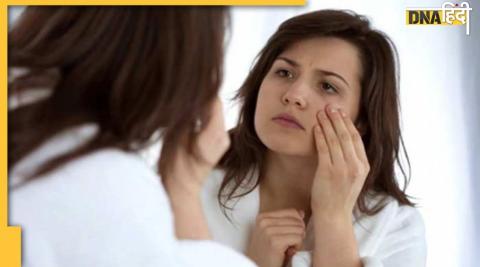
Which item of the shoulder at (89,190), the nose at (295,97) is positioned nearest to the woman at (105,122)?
the shoulder at (89,190)

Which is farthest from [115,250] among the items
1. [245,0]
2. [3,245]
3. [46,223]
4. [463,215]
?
[463,215]

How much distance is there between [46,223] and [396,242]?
1.62 ft

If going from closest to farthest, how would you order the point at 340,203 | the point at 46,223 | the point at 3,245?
the point at 46,223 → the point at 3,245 → the point at 340,203

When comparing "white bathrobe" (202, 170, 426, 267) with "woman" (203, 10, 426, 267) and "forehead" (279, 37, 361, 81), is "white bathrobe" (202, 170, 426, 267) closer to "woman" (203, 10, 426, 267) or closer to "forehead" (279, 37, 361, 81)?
"woman" (203, 10, 426, 267)

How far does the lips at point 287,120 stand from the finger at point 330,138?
3 cm

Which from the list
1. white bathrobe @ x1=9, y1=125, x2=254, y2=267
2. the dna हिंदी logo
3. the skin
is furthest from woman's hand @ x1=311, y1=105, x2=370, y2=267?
white bathrobe @ x1=9, y1=125, x2=254, y2=267

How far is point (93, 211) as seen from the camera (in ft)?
1.58

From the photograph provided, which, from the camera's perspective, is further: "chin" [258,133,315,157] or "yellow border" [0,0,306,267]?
"chin" [258,133,315,157]

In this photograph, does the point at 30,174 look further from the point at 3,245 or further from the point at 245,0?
the point at 245,0

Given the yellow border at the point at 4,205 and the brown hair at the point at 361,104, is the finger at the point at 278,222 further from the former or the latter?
the yellow border at the point at 4,205

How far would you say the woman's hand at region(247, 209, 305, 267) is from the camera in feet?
2.52

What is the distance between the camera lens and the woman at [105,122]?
0.48 meters

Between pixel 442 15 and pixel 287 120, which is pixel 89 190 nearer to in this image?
pixel 287 120

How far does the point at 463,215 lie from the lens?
0.87m
